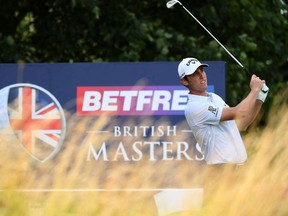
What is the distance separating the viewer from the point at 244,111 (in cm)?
826

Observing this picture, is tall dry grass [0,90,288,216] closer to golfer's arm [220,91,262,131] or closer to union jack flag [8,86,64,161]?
golfer's arm [220,91,262,131]

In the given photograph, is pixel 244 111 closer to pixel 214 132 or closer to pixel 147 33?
pixel 214 132

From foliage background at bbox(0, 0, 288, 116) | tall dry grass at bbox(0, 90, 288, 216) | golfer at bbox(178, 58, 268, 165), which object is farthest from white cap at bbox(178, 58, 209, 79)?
foliage background at bbox(0, 0, 288, 116)

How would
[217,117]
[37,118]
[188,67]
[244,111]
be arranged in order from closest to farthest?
[244,111] < [217,117] < [188,67] < [37,118]

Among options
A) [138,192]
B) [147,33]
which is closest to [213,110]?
[138,192]

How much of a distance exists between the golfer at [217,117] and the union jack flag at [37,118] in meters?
3.87

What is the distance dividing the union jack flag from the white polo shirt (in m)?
3.89

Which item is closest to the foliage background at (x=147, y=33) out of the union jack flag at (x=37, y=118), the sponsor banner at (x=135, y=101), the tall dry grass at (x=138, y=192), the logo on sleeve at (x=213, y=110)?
the sponsor banner at (x=135, y=101)

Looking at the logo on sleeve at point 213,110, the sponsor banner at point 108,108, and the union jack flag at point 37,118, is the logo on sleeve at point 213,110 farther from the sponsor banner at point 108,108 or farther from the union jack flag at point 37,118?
the union jack flag at point 37,118

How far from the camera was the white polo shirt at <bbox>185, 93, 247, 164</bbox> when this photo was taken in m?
8.47

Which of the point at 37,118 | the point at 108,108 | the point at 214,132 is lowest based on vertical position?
the point at 37,118

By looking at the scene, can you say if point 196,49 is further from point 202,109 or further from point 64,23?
point 202,109

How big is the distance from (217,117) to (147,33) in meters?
8.05

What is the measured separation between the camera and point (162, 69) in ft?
41.1
